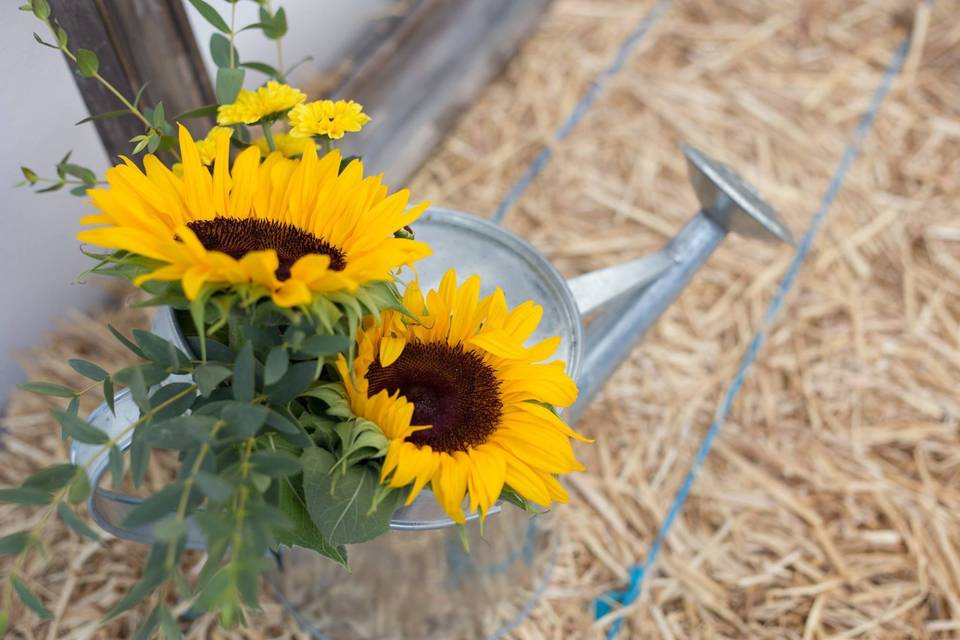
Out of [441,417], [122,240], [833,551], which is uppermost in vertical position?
[122,240]

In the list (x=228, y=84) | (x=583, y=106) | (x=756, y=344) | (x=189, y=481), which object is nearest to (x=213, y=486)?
(x=189, y=481)

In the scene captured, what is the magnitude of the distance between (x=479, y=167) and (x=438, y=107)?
3.6 inches

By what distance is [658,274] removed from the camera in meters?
0.68

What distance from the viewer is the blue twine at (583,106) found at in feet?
3.54

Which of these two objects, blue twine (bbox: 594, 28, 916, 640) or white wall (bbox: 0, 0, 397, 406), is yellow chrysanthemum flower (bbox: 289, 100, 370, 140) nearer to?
white wall (bbox: 0, 0, 397, 406)

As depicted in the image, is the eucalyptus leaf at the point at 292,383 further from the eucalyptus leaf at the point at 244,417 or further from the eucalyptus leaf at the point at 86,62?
the eucalyptus leaf at the point at 86,62

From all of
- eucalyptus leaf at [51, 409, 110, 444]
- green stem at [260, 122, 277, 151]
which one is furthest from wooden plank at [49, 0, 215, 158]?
eucalyptus leaf at [51, 409, 110, 444]

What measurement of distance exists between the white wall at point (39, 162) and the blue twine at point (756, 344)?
22.9 inches

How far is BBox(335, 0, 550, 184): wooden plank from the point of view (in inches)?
39.7

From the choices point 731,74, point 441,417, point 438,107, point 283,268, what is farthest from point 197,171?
point 731,74

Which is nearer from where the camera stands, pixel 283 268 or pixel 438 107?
pixel 283 268

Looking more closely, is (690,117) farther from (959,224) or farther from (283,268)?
(283,268)

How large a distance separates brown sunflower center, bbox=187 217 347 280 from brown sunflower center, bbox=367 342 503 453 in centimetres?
7

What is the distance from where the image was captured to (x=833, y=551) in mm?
825
